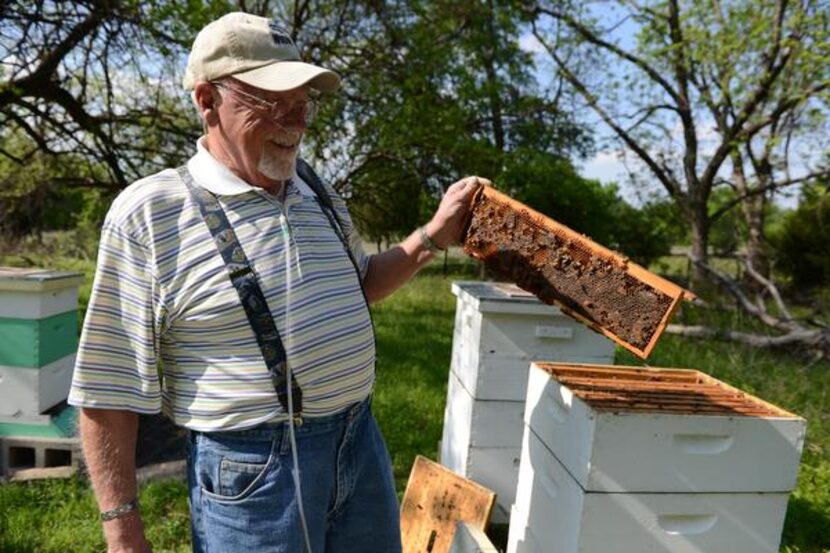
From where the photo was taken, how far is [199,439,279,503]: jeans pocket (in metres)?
1.37

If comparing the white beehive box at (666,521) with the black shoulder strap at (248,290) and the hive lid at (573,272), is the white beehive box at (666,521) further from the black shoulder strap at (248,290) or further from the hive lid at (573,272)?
the black shoulder strap at (248,290)

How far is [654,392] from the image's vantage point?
6.24ft

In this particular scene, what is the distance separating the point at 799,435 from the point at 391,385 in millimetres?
3931

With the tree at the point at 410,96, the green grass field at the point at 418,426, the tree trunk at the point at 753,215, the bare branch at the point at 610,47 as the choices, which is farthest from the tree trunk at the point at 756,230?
the tree at the point at 410,96

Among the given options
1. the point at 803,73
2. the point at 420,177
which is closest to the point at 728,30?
the point at 803,73

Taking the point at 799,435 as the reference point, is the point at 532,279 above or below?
above

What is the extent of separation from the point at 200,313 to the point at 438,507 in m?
1.81

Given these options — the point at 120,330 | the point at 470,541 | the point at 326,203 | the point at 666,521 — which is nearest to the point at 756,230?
the point at 470,541

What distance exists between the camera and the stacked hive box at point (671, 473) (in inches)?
66.1

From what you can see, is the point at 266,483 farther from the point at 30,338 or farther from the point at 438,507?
the point at 30,338

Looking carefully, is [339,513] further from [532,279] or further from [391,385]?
[391,385]

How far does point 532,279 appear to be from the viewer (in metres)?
1.92

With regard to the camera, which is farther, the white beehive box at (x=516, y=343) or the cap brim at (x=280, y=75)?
the white beehive box at (x=516, y=343)

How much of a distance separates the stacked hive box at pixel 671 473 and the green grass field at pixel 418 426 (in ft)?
4.89
